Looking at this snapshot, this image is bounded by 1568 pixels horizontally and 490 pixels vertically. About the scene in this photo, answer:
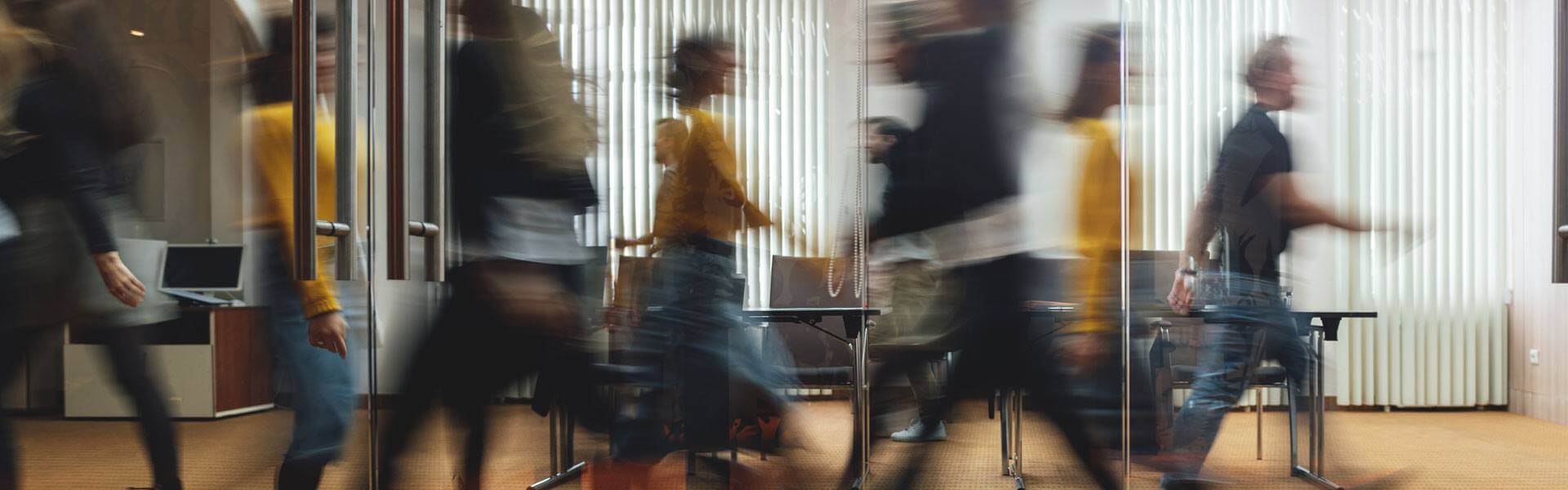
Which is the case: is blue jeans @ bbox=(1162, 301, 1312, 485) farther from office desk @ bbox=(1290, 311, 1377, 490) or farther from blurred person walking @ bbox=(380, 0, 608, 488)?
blurred person walking @ bbox=(380, 0, 608, 488)

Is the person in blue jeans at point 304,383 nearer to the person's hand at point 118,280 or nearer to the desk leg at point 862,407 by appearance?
the person's hand at point 118,280

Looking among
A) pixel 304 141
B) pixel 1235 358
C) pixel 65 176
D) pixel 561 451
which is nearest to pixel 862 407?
pixel 561 451

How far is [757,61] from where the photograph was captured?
2.03 metres

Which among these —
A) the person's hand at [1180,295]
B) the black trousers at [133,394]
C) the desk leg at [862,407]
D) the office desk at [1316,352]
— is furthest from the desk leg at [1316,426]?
the black trousers at [133,394]

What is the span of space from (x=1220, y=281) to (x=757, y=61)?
43.0 inches

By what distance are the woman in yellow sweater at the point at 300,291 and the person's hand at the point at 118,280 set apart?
20 cm

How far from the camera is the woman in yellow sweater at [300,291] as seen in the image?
1709 millimetres

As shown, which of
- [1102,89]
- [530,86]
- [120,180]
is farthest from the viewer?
[1102,89]

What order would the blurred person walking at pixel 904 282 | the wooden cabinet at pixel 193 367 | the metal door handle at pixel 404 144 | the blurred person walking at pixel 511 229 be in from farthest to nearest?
the blurred person walking at pixel 904 282 → the blurred person walking at pixel 511 229 → the metal door handle at pixel 404 144 → the wooden cabinet at pixel 193 367

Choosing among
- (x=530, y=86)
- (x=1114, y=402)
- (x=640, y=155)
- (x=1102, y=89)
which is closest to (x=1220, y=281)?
(x=1114, y=402)

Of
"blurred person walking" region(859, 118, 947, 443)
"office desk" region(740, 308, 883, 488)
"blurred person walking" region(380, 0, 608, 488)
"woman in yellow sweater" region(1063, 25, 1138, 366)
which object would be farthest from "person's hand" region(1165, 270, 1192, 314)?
"blurred person walking" region(380, 0, 608, 488)

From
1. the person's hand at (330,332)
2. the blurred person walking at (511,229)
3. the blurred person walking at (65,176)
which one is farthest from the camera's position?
the blurred person walking at (511,229)

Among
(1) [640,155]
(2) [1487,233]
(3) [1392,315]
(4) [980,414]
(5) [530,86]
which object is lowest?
(4) [980,414]

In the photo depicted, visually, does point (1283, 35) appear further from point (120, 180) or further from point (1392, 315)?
point (120, 180)
